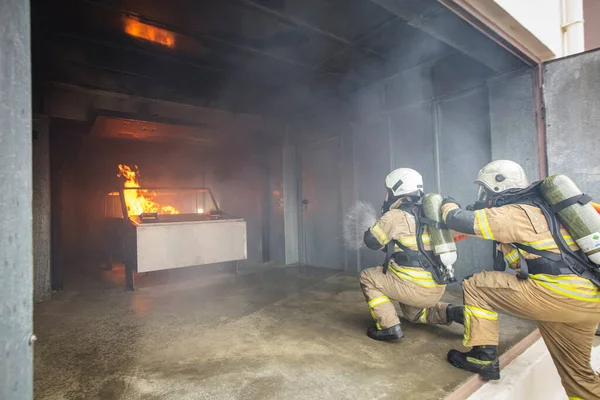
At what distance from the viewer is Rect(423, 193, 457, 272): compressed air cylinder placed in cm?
272

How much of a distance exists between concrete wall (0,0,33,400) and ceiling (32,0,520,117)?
2571mm

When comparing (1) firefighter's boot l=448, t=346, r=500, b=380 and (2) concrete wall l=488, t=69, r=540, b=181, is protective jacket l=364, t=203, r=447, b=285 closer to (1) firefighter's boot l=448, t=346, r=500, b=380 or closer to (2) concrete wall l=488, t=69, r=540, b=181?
(1) firefighter's boot l=448, t=346, r=500, b=380

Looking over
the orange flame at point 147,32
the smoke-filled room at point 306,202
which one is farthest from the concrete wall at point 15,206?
the orange flame at point 147,32

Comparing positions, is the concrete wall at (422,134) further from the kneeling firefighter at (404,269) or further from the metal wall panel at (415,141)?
the kneeling firefighter at (404,269)

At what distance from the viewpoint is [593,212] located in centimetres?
194

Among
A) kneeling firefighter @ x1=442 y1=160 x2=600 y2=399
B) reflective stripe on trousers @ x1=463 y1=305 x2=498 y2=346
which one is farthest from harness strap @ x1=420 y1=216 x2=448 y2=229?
reflective stripe on trousers @ x1=463 y1=305 x2=498 y2=346

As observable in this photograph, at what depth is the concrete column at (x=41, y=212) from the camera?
4.53 meters

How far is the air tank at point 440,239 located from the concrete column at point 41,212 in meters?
5.13

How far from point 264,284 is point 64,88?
14.4 ft

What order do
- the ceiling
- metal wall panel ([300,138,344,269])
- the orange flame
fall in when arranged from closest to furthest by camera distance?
the ceiling, the orange flame, metal wall panel ([300,138,344,269])

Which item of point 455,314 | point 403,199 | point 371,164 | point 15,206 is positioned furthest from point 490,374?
point 371,164

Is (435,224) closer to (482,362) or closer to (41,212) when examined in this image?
(482,362)

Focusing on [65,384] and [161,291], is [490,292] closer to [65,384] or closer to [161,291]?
[65,384]

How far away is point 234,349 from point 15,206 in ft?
7.77
